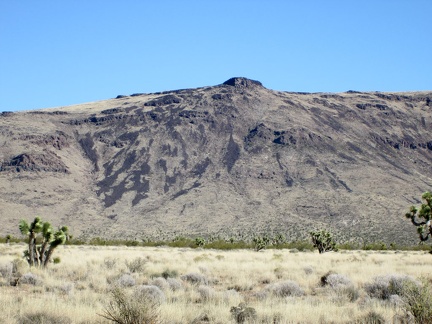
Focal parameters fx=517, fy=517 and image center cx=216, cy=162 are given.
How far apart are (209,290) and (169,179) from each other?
5899 inches

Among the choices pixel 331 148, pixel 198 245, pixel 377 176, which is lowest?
pixel 198 245

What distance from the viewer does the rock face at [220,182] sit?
117125 millimetres

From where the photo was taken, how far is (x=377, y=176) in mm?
146000

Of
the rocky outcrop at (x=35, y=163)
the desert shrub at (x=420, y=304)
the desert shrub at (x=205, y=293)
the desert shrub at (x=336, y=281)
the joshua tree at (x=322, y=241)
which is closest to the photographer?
the desert shrub at (x=420, y=304)

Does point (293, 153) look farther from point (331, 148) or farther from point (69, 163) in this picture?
point (69, 163)

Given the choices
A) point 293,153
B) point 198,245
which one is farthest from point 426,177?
point 198,245

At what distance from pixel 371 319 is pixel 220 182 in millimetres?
139844

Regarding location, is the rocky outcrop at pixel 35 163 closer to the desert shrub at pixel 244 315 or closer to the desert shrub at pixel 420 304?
the desert shrub at pixel 244 315

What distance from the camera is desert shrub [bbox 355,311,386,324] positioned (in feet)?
34.4

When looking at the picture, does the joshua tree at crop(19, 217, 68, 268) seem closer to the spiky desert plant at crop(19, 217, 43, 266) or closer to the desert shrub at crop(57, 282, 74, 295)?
the spiky desert plant at crop(19, 217, 43, 266)

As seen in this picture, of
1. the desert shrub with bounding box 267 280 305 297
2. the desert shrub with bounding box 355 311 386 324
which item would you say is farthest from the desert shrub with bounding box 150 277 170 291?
the desert shrub with bounding box 355 311 386 324

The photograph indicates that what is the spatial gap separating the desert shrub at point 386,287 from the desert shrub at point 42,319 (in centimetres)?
862

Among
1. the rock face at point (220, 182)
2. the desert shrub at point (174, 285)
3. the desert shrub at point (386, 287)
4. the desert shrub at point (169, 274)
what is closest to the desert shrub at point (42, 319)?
the desert shrub at point (174, 285)

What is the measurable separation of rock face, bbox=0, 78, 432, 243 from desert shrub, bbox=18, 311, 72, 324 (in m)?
85.8
